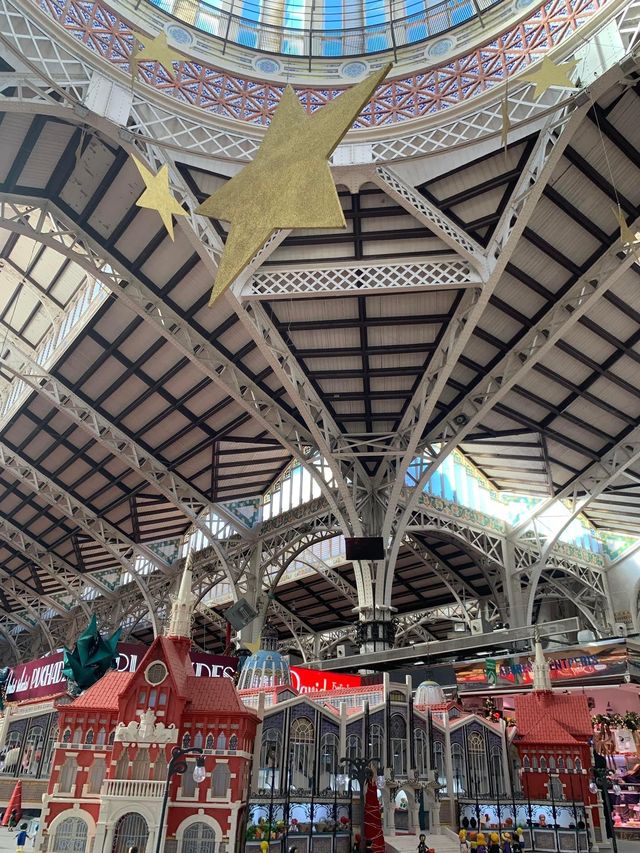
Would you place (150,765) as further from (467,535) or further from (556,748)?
(467,535)

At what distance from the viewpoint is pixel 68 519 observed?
1837 inches

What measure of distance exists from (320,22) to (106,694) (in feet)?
83.0

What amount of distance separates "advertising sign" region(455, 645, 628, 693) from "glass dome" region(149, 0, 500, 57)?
30728 millimetres

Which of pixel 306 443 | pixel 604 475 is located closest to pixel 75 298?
pixel 306 443

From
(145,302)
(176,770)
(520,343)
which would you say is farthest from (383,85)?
(176,770)

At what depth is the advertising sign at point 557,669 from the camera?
109 feet

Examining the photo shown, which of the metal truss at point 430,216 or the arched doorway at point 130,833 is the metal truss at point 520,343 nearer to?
the metal truss at point 430,216

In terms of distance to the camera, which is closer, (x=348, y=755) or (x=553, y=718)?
(x=348, y=755)

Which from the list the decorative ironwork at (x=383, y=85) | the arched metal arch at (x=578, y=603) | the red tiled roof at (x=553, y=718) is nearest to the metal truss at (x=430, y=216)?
the decorative ironwork at (x=383, y=85)

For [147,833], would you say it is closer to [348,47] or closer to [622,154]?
[622,154]

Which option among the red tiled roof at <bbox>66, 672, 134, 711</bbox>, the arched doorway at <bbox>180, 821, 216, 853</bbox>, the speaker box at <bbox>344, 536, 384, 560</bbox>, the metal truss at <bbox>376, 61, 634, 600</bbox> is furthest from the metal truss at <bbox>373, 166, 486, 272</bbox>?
the arched doorway at <bbox>180, 821, 216, 853</bbox>

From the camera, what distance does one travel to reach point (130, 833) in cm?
1630

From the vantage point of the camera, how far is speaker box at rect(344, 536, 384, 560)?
1235 inches

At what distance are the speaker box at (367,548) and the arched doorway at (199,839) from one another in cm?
1620
